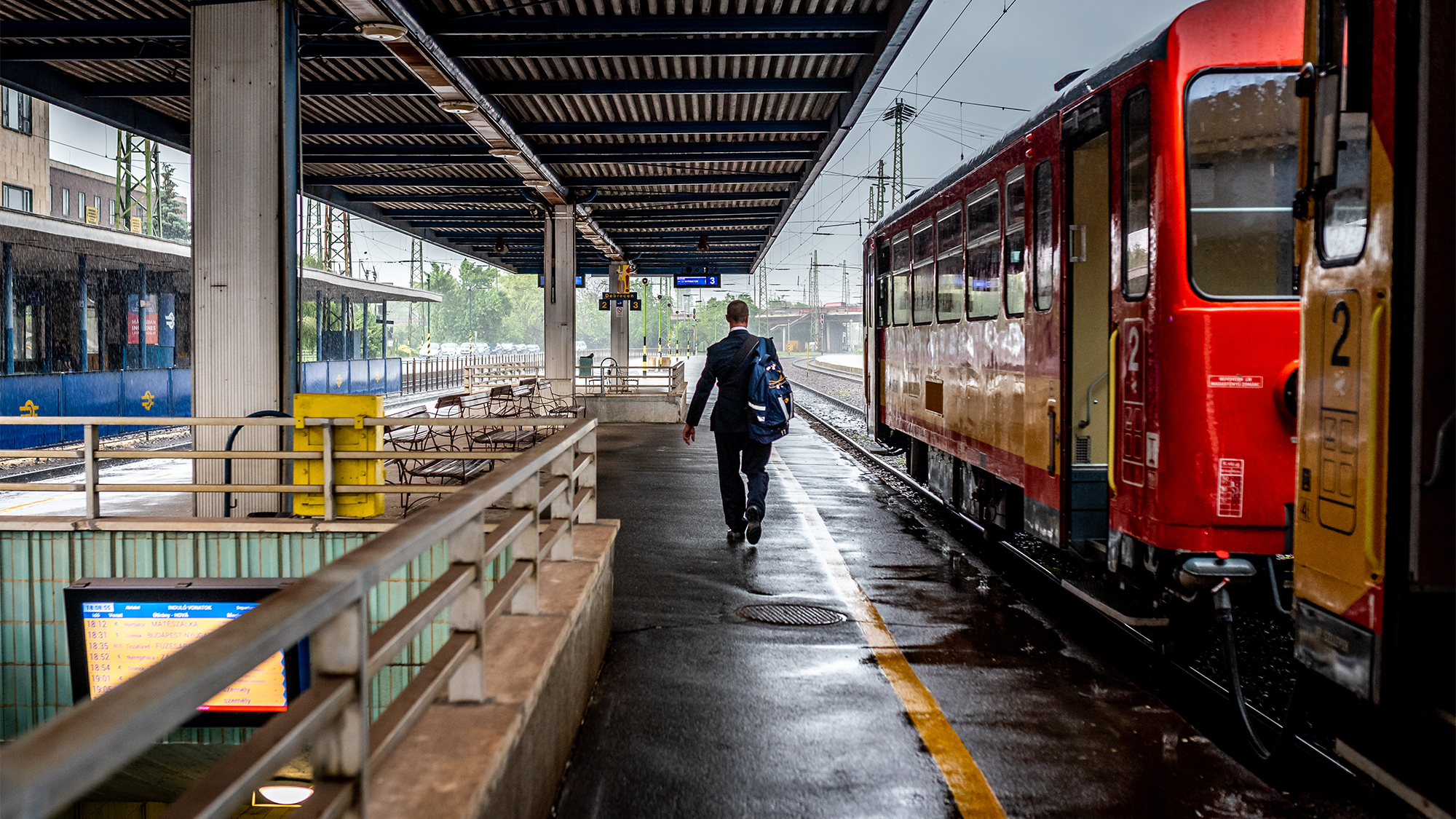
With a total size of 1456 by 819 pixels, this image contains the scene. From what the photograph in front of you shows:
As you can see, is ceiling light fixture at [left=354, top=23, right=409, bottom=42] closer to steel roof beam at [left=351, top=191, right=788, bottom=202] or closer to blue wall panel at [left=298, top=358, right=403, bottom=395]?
steel roof beam at [left=351, top=191, right=788, bottom=202]

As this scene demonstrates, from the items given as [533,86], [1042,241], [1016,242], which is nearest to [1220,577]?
[1042,241]

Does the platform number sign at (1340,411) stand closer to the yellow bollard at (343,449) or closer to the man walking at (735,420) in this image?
the man walking at (735,420)

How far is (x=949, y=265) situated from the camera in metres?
9.83

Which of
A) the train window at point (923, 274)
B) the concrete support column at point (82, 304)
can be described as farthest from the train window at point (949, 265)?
the concrete support column at point (82, 304)

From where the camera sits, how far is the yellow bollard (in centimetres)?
853

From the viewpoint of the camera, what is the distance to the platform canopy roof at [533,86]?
11.8 m

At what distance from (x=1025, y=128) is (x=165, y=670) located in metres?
7.04

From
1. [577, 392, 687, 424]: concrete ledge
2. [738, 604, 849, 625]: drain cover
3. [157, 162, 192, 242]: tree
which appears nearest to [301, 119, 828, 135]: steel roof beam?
[577, 392, 687, 424]: concrete ledge

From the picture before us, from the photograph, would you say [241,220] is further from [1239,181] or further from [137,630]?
[1239,181]

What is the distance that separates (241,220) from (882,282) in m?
7.28

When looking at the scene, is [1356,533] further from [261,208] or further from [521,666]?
[261,208]

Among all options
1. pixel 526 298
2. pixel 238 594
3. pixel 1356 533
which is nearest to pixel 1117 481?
pixel 1356 533

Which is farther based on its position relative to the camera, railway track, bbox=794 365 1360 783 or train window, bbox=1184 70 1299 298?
train window, bbox=1184 70 1299 298

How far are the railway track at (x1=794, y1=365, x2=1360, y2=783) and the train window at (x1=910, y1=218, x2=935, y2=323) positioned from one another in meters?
1.92
